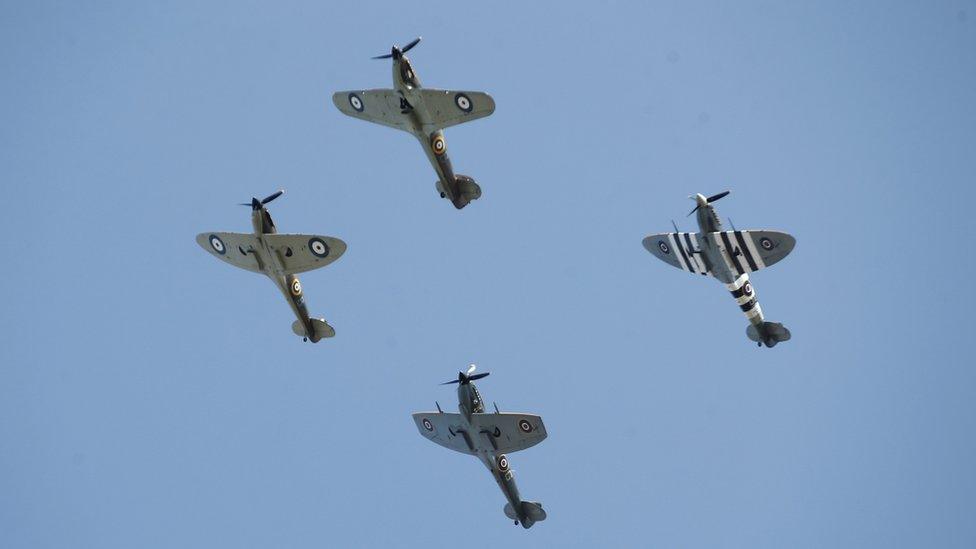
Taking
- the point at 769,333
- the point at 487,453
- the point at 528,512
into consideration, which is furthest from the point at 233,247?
the point at 769,333

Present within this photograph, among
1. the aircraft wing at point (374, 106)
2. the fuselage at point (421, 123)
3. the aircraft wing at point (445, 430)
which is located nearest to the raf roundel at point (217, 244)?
the aircraft wing at point (374, 106)

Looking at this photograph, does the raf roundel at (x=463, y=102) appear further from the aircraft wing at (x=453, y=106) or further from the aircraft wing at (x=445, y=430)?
the aircraft wing at (x=445, y=430)

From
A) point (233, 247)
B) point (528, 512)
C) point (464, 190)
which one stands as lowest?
point (528, 512)

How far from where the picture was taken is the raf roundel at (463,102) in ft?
158

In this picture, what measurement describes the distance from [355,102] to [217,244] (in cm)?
670

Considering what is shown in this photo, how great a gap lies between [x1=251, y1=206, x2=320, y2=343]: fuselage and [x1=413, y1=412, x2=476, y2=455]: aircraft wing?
4.97 metres

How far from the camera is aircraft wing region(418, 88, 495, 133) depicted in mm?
47906

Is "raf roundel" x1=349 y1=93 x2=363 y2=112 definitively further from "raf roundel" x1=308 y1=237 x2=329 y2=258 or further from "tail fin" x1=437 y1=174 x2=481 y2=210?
"raf roundel" x1=308 y1=237 x2=329 y2=258

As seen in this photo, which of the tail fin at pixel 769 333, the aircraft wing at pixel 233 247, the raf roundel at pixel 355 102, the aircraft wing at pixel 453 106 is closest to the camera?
the aircraft wing at pixel 453 106

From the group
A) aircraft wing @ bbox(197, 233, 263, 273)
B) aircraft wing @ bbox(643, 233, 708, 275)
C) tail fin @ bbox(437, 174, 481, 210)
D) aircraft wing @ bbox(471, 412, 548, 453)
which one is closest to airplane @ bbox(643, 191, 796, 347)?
aircraft wing @ bbox(643, 233, 708, 275)

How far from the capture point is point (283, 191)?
4950cm

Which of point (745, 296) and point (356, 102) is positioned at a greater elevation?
point (356, 102)

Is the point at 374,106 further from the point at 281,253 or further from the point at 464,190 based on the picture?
the point at 281,253

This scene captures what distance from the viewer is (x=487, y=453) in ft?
168
